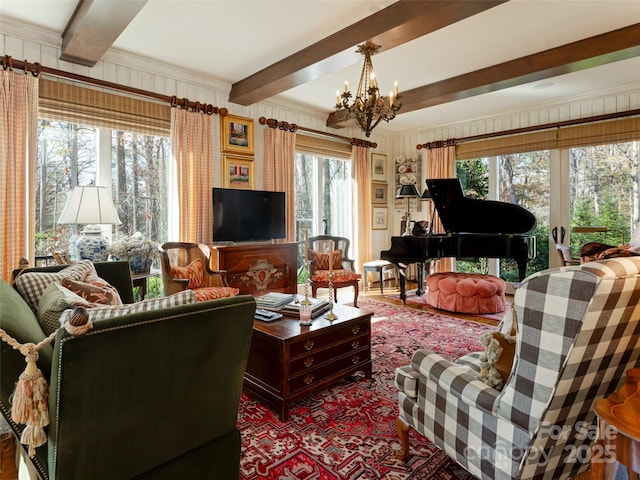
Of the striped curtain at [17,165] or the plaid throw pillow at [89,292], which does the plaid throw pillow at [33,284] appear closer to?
the plaid throw pillow at [89,292]

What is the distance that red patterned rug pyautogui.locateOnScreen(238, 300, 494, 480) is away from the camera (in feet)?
5.60

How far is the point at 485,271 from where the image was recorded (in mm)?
6027

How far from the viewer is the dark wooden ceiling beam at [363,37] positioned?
2.60 meters

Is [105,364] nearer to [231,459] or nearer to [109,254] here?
[231,459]

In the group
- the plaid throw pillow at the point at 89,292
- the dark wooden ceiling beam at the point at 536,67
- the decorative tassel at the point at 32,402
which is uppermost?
the dark wooden ceiling beam at the point at 536,67

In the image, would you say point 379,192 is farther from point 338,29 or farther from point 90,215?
point 90,215

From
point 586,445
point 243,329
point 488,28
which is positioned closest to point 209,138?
point 488,28

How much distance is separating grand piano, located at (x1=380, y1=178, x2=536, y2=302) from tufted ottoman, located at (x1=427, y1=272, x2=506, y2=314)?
38 centimetres

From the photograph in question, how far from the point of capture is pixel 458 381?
1396mm

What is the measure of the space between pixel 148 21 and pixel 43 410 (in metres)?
3.26

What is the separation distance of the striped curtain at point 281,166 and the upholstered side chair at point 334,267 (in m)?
0.44

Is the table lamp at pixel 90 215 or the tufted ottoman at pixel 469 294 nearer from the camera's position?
the table lamp at pixel 90 215

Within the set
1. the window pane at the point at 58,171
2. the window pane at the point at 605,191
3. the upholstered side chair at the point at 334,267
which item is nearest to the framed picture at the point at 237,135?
the window pane at the point at 58,171

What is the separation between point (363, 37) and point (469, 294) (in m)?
3.14
